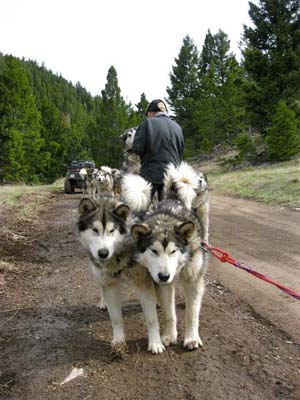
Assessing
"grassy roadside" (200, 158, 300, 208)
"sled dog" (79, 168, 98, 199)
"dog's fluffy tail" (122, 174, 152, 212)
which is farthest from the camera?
"sled dog" (79, 168, 98, 199)

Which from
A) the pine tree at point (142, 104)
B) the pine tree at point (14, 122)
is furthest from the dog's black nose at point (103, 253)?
the pine tree at point (142, 104)

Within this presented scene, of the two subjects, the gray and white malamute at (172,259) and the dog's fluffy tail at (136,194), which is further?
the dog's fluffy tail at (136,194)

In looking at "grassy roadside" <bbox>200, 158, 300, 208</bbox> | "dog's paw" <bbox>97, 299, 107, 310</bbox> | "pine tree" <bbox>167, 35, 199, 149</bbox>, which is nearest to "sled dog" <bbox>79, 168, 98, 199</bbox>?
"grassy roadside" <bbox>200, 158, 300, 208</bbox>

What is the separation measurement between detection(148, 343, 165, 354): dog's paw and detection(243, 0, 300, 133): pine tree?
20552 millimetres

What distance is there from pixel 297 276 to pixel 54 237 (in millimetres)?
4898

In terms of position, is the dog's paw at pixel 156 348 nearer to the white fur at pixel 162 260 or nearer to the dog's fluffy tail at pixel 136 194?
the white fur at pixel 162 260

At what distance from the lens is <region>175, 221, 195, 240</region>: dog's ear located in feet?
10.3

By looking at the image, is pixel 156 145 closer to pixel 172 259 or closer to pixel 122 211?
pixel 122 211

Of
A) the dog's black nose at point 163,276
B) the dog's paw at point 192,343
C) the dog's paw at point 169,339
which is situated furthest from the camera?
the dog's paw at point 169,339

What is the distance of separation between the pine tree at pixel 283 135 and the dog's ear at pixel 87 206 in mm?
17812

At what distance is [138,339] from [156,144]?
7.86ft

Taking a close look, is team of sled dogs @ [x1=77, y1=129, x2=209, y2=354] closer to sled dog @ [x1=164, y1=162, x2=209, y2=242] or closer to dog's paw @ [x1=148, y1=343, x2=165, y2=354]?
dog's paw @ [x1=148, y1=343, x2=165, y2=354]

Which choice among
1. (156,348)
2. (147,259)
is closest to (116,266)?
(147,259)

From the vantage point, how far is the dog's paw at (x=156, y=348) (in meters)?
3.24
